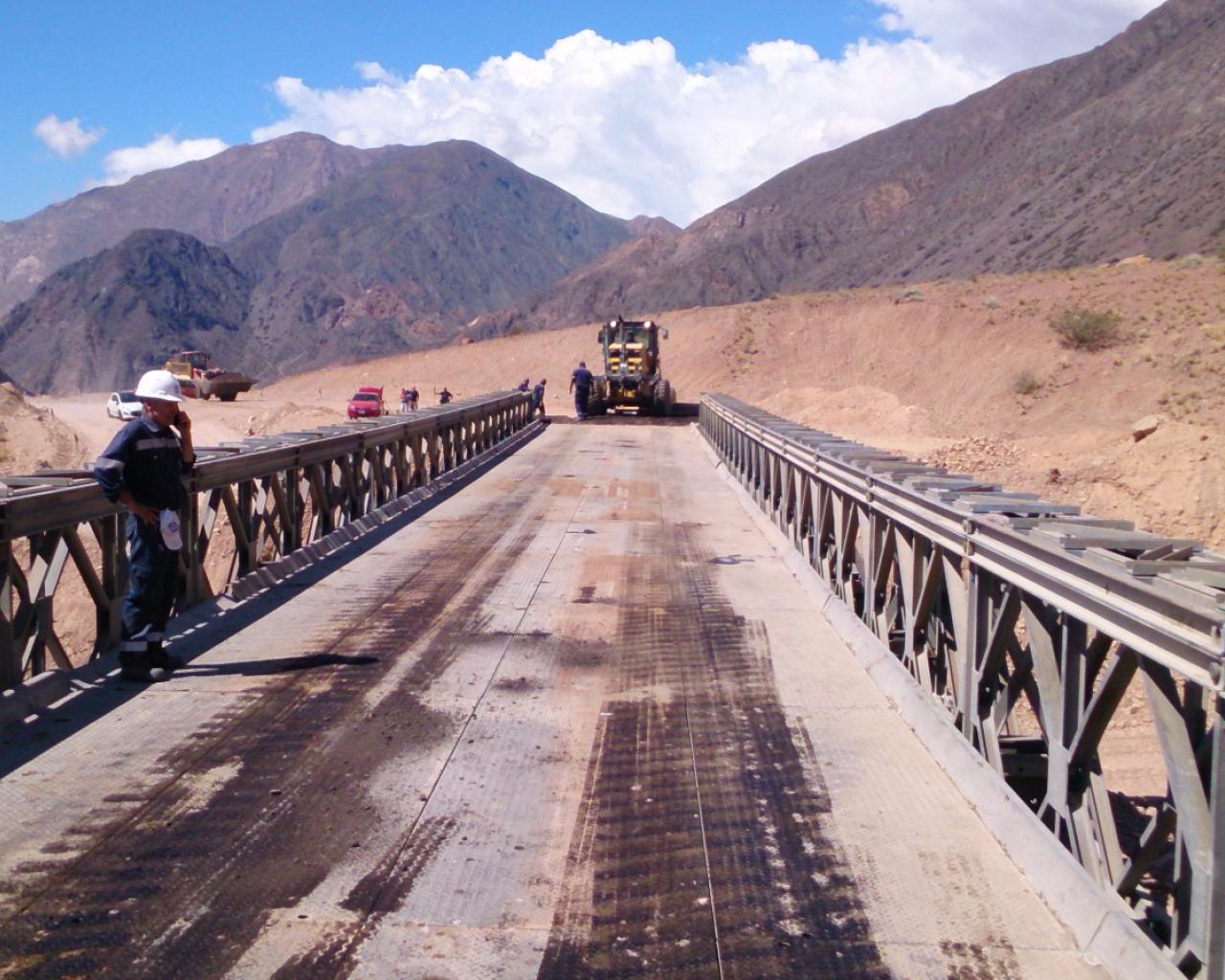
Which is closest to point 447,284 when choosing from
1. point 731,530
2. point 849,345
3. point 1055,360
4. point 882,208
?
point 882,208

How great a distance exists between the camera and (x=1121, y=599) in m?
4.40

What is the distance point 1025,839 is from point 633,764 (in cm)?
195

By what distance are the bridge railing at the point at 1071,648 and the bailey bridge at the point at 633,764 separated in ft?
0.06

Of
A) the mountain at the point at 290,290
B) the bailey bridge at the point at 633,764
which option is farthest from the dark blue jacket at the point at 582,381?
the mountain at the point at 290,290

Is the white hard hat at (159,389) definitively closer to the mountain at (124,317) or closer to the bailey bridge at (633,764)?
the bailey bridge at (633,764)

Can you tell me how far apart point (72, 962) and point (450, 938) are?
1.26 metres

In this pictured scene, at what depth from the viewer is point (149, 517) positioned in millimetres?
7516

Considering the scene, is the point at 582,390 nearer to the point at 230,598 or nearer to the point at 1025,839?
the point at 230,598

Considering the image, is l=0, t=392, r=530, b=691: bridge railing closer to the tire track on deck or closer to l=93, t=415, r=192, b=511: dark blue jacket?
l=93, t=415, r=192, b=511: dark blue jacket

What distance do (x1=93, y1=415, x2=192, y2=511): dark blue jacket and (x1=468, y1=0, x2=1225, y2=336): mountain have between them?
6257cm

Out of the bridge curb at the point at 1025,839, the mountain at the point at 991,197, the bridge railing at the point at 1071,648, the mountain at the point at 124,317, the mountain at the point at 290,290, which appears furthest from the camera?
the mountain at the point at 290,290

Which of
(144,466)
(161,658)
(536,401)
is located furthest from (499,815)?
(536,401)

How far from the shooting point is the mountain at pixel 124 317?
12219cm

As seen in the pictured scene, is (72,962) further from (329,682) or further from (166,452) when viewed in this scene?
(166,452)
